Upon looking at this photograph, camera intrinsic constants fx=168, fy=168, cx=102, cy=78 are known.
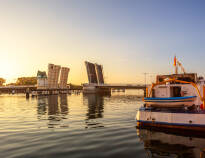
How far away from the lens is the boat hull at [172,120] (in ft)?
44.8

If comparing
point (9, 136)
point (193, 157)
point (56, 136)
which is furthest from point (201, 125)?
point (9, 136)

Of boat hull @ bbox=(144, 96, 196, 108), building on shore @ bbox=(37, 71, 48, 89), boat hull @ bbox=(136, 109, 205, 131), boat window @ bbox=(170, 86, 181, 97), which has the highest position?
building on shore @ bbox=(37, 71, 48, 89)

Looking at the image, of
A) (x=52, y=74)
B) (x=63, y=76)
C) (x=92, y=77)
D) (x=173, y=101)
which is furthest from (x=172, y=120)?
(x=63, y=76)

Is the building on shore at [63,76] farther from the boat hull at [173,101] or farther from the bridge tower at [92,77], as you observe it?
the boat hull at [173,101]

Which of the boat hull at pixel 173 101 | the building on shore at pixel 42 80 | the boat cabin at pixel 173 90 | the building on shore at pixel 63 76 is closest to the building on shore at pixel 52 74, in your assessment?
the building on shore at pixel 42 80

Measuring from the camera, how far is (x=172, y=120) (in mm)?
14555

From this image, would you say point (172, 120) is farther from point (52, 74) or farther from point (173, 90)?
point (52, 74)

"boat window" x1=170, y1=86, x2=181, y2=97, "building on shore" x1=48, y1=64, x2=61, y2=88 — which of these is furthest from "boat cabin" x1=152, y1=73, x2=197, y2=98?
"building on shore" x1=48, y1=64, x2=61, y2=88

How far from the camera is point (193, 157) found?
938 cm

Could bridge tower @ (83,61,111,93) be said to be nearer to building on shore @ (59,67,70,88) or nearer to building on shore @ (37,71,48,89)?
building on shore @ (37,71,48,89)

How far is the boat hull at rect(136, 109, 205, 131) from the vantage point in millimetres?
13656

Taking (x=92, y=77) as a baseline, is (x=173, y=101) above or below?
below

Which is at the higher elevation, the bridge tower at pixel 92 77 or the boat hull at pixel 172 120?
the bridge tower at pixel 92 77

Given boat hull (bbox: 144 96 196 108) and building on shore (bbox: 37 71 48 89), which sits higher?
building on shore (bbox: 37 71 48 89)
